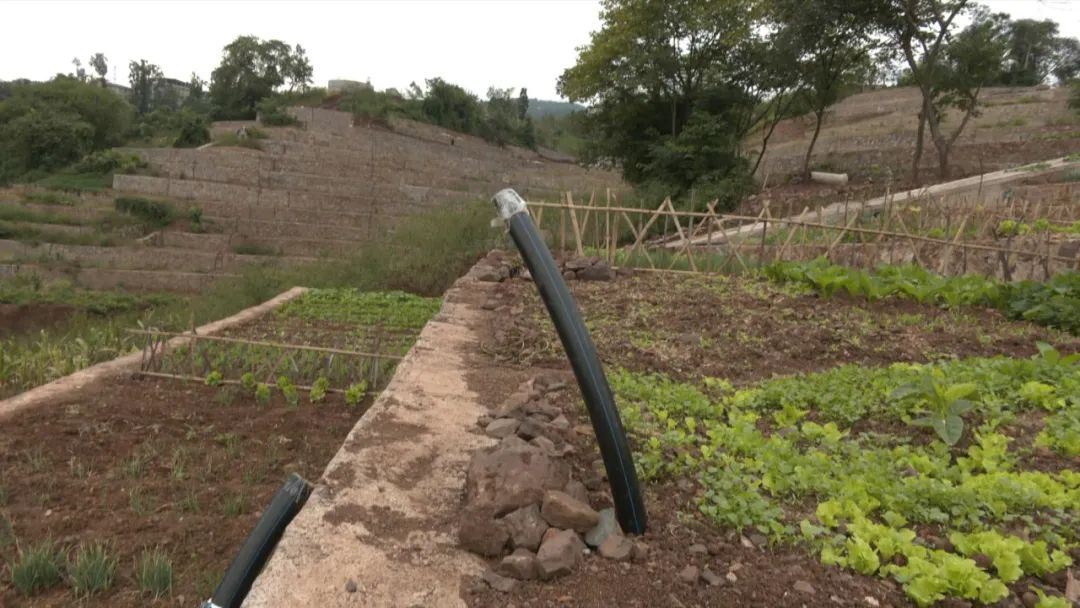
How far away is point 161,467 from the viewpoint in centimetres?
381

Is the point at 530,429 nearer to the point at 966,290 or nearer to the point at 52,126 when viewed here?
the point at 966,290

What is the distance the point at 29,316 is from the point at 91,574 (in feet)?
43.5

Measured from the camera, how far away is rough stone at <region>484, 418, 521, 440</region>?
2.89 meters

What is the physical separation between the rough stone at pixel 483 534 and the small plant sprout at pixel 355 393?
2.96 metres

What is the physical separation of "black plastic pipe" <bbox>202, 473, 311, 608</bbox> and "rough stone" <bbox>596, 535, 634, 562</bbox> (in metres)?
0.91

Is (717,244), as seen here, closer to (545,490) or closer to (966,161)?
(545,490)

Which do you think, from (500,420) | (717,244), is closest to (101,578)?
(500,420)

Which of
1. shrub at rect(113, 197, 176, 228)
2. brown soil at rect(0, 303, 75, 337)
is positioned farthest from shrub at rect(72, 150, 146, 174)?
brown soil at rect(0, 303, 75, 337)

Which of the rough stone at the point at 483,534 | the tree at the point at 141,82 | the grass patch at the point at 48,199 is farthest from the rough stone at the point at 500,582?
the tree at the point at 141,82

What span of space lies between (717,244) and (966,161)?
14.3m

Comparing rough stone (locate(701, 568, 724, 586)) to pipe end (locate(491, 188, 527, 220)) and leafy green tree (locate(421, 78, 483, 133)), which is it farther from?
leafy green tree (locate(421, 78, 483, 133))

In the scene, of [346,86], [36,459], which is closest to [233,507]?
[36,459]

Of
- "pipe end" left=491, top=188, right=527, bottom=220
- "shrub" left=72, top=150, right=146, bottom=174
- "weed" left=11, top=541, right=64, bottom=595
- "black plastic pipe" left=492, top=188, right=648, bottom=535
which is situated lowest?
"weed" left=11, top=541, right=64, bottom=595

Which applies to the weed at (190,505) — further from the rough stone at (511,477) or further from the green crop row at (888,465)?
the green crop row at (888,465)
